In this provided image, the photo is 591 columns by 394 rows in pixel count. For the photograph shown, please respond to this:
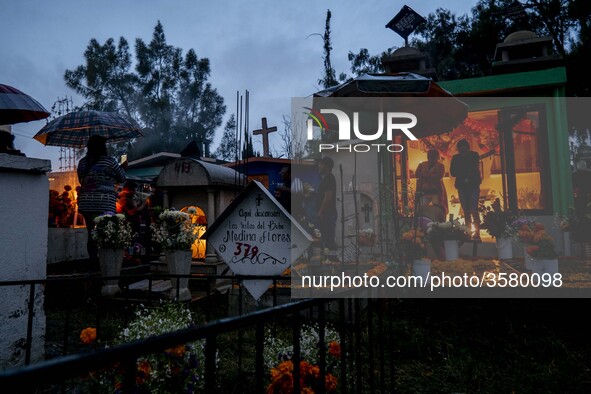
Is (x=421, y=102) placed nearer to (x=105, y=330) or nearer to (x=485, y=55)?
(x=105, y=330)

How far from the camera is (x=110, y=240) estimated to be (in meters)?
5.80

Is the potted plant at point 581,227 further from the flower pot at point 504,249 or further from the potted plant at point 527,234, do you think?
the potted plant at point 527,234

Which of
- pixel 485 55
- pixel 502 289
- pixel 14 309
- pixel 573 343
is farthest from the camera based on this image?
pixel 485 55

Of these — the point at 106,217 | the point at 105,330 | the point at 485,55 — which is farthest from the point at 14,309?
the point at 485,55

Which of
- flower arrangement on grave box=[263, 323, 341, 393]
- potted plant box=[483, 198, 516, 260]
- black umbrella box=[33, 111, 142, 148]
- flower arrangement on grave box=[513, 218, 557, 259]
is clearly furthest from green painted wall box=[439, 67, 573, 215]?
black umbrella box=[33, 111, 142, 148]

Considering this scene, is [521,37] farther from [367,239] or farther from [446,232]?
[367,239]

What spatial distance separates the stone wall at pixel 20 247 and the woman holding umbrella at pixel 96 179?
8.07 ft

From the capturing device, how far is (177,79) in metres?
35.6

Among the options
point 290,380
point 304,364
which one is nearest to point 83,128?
point 304,364

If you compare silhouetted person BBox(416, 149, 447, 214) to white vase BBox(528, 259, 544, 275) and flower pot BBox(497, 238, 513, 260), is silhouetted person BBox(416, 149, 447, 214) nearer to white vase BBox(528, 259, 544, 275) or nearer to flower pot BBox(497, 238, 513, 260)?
flower pot BBox(497, 238, 513, 260)

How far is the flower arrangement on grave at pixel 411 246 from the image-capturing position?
5484mm

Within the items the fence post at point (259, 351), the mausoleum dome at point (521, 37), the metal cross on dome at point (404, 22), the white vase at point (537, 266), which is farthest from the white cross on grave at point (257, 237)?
the mausoleum dome at point (521, 37)

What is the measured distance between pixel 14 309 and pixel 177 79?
1394 inches

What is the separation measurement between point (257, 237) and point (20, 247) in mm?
2279
